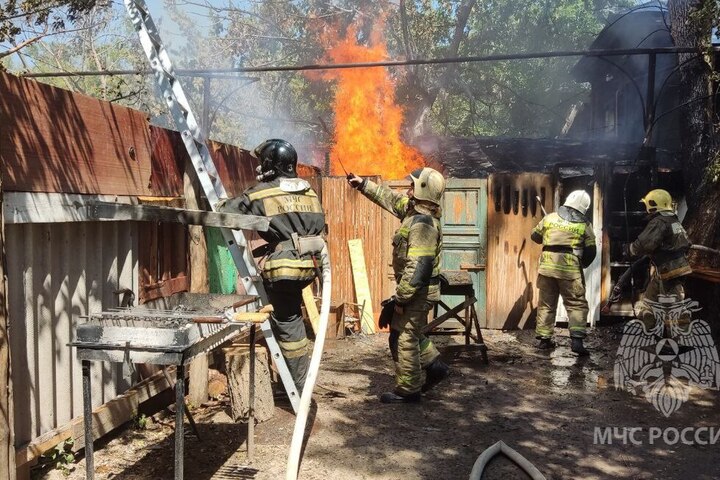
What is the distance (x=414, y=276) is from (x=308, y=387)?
174 centimetres

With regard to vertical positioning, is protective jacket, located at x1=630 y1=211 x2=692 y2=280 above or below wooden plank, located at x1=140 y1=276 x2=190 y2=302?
above

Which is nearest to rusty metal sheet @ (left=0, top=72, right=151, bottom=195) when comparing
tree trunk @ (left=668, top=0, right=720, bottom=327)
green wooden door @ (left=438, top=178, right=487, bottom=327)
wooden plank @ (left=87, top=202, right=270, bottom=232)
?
wooden plank @ (left=87, top=202, right=270, bottom=232)

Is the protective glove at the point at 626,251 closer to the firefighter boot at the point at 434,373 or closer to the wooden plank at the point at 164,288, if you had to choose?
the firefighter boot at the point at 434,373

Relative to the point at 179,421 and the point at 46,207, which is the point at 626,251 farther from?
the point at 46,207

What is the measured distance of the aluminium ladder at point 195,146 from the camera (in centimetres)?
501

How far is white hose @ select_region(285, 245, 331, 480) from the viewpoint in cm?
384

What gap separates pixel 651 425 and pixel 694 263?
4.05 m

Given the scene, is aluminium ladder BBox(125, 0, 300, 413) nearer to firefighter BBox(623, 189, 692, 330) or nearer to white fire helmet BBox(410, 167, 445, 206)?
white fire helmet BBox(410, 167, 445, 206)

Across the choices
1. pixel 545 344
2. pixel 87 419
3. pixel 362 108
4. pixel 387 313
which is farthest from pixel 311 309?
pixel 362 108

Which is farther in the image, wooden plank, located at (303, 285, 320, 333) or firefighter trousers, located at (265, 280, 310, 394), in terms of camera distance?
wooden plank, located at (303, 285, 320, 333)

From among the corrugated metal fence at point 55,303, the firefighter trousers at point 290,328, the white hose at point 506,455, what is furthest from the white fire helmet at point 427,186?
the corrugated metal fence at point 55,303

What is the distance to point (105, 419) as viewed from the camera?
14.5 ft

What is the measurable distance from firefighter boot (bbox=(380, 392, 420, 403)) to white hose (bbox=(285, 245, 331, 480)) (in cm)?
152

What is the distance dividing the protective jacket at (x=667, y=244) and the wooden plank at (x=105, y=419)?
6205mm
